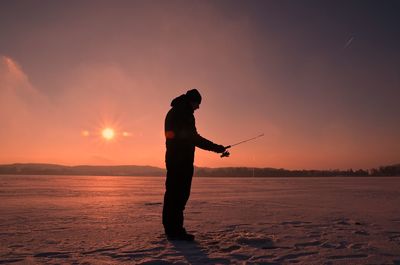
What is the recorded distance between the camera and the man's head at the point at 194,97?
191 inches

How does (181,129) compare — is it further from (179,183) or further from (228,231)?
(228,231)

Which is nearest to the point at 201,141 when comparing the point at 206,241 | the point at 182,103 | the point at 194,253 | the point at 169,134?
the point at 169,134

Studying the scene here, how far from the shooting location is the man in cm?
456

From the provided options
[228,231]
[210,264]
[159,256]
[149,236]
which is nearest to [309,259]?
[210,264]

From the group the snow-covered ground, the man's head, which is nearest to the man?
the man's head

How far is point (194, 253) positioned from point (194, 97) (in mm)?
2229

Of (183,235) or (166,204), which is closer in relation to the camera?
(183,235)

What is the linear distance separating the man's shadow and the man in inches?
19.1

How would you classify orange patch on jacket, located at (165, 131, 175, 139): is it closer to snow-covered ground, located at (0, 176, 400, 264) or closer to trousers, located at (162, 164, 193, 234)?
trousers, located at (162, 164, 193, 234)

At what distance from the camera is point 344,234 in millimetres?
4613

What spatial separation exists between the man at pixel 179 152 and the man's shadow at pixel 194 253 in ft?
1.59

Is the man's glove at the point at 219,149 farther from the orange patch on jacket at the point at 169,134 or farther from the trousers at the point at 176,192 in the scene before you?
the orange patch on jacket at the point at 169,134

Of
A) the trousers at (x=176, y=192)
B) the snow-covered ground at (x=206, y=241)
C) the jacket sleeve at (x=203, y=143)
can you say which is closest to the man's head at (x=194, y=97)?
the jacket sleeve at (x=203, y=143)

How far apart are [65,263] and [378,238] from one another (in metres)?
3.72
